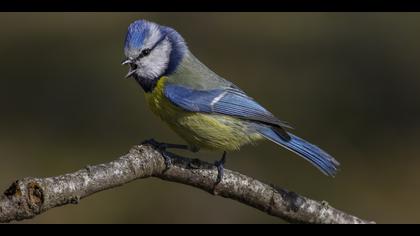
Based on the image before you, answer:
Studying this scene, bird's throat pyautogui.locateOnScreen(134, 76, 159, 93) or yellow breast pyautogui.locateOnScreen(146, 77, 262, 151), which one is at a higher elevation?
bird's throat pyautogui.locateOnScreen(134, 76, 159, 93)

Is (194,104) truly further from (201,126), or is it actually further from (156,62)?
(156,62)

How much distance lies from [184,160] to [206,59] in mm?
3453

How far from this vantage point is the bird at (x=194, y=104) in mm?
2883

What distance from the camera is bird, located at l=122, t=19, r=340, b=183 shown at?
288cm

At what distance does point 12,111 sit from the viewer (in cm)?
497

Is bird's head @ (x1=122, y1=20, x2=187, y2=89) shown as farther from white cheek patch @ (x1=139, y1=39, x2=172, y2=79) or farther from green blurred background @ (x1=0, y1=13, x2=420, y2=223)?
green blurred background @ (x1=0, y1=13, x2=420, y2=223)

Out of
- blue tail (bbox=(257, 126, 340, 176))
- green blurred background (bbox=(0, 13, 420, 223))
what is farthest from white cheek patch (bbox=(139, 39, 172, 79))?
green blurred background (bbox=(0, 13, 420, 223))

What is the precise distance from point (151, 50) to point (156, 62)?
80 mm

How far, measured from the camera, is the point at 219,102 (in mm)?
2996

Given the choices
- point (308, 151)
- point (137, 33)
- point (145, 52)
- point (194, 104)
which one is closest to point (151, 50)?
Result: point (145, 52)

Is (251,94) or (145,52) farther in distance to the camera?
(251,94)

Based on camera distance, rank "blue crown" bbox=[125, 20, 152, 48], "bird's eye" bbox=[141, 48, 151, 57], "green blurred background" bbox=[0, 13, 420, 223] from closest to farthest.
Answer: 1. "blue crown" bbox=[125, 20, 152, 48]
2. "bird's eye" bbox=[141, 48, 151, 57]
3. "green blurred background" bbox=[0, 13, 420, 223]

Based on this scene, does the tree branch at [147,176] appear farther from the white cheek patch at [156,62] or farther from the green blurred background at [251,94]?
the green blurred background at [251,94]

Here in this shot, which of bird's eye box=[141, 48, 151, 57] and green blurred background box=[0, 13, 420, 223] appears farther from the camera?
green blurred background box=[0, 13, 420, 223]
